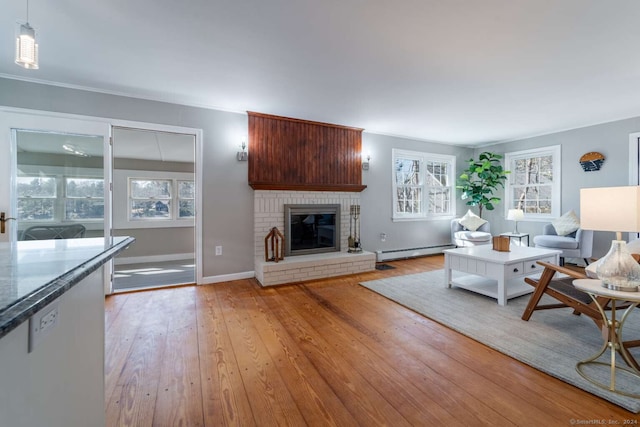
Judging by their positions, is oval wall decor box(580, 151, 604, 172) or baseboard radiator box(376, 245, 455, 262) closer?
oval wall decor box(580, 151, 604, 172)

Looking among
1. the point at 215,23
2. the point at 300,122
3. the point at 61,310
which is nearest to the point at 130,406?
the point at 61,310

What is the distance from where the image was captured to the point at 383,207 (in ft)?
17.1

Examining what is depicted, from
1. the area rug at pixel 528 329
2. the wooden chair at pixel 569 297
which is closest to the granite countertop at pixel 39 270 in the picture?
the area rug at pixel 528 329

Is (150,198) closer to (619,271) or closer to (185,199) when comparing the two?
(185,199)

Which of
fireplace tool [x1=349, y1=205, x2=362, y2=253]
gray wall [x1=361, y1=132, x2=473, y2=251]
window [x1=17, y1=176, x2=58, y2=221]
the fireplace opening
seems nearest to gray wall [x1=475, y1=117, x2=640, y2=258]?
gray wall [x1=361, y1=132, x2=473, y2=251]

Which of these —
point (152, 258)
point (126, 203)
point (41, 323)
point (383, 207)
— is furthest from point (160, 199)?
point (41, 323)

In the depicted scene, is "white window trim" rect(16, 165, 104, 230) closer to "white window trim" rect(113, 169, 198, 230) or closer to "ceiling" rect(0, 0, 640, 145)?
"ceiling" rect(0, 0, 640, 145)

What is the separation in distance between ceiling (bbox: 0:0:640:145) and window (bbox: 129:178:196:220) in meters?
2.73

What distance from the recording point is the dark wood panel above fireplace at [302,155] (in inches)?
158

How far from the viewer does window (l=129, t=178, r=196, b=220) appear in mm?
5484

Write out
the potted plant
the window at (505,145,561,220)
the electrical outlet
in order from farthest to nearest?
the potted plant, the window at (505,145,561,220), the electrical outlet

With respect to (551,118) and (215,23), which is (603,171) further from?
(215,23)

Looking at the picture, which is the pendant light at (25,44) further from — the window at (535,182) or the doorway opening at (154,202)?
the window at (535,182)

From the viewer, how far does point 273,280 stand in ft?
12.2
